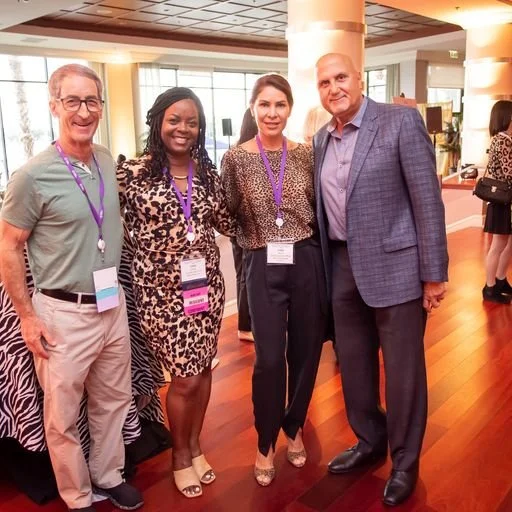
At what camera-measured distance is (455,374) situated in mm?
3484

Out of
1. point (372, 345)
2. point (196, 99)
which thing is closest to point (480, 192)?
point (372, 345)

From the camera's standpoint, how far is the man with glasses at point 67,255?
1.87 m

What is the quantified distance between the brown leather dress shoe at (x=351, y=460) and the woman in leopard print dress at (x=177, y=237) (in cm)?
66

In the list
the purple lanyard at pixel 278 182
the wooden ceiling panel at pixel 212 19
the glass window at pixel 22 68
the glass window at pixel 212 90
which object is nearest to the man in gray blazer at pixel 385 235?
the purple lanyard at pixel 278 182

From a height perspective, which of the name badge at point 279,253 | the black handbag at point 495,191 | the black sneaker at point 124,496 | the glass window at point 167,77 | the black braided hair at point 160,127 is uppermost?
the glass window at point 167,77

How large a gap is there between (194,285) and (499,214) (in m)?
3.38

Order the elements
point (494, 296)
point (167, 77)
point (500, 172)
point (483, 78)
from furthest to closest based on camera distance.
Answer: point (167, 77)
point (483, 78)
point (494, 296)
point (500, 172)

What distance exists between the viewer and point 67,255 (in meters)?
1.92

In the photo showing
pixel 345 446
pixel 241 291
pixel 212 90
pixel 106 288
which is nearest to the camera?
pixel 106 288

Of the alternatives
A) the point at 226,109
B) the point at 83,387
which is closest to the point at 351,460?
the point at 83,387

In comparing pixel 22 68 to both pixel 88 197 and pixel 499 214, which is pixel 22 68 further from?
pixel 88 197

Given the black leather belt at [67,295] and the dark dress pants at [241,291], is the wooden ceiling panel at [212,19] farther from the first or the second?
the black leather belt at [67,295]

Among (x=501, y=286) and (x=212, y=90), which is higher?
(x=212, y=90)

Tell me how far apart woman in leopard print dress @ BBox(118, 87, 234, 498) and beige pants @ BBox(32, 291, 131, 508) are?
0.51 ft
